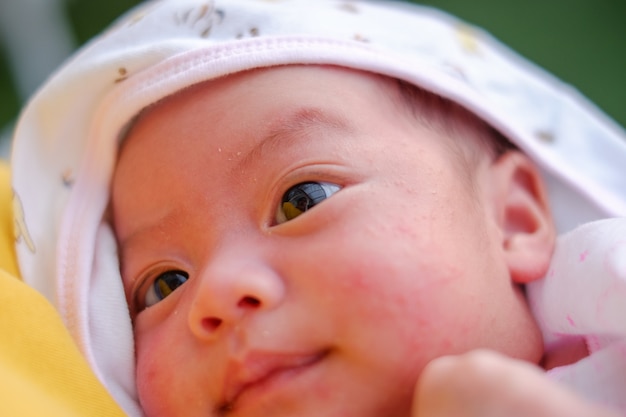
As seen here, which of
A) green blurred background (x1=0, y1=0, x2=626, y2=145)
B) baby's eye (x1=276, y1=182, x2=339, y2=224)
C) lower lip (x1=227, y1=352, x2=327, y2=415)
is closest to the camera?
lower lip (x1=227, y1=352, x2=327, y2=415)

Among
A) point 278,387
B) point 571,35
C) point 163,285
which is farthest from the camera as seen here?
point 571,35

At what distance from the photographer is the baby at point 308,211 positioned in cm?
72

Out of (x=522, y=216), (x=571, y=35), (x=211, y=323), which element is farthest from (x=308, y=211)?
(x=571, y=35)

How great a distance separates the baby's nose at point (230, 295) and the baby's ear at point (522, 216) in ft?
1.06

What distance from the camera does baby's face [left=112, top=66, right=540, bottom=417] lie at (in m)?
0.72

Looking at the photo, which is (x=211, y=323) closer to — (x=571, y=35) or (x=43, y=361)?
(x=43, y=361)

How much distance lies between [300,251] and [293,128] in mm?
167

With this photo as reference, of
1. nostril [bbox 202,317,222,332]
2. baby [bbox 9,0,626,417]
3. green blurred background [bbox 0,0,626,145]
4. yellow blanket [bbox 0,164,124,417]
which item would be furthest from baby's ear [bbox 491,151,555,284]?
green blurred background [bbox 0,0,626,145]

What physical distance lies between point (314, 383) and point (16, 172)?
22.6 inches

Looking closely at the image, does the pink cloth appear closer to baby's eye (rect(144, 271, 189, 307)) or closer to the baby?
the baby

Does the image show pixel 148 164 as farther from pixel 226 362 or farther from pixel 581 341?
pixel 581 341

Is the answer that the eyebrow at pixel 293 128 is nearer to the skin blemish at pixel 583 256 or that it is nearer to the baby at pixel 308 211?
the baby at pixel 308 211

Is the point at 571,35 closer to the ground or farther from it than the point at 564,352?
farther from it

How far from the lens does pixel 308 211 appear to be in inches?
31.6
